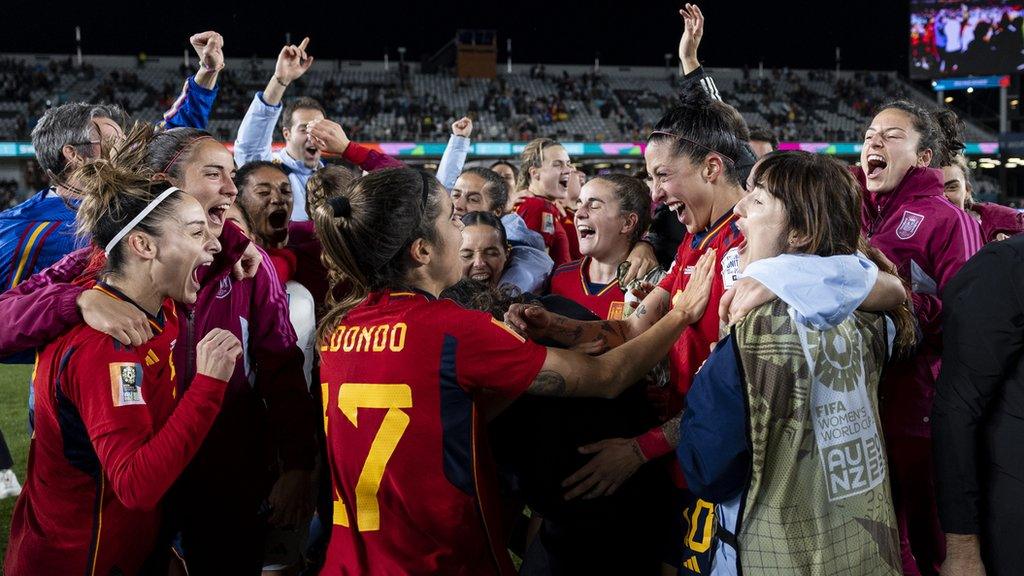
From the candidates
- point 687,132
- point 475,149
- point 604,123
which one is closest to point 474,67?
point 604,123

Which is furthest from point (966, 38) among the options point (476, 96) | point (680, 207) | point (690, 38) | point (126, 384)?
point (476, 96)

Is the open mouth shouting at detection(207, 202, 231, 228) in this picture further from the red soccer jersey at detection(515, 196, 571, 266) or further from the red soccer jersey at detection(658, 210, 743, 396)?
the red soccer jersey at detection(515, 196, 571, 266)

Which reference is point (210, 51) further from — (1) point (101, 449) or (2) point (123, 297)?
(1) point (101, 449)

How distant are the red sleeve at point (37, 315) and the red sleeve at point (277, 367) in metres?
0.64

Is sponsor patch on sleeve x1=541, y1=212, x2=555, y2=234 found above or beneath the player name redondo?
above

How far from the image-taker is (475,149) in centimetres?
2955

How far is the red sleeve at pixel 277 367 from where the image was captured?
9.08 ft

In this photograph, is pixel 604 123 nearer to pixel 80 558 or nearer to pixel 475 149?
pixel 475 149

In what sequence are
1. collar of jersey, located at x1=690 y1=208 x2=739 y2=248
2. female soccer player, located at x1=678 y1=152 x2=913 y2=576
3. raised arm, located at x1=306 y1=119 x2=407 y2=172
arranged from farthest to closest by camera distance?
raised arm, located at x1=306 y1=119 x2=407 y2=172 < collar of jersey, located at x1=690 y1=208 x2=739 y2=248 < female soccer player, located at x1=678 y1=152 x2=913 y2=576

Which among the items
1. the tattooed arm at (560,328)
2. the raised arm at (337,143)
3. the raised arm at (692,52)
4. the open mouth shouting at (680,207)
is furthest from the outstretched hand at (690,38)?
the tattooed arm at (560,328)

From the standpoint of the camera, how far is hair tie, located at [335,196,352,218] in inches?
78.4

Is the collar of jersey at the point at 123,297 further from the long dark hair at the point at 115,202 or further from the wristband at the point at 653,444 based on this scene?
the wristband at the point at 653,444

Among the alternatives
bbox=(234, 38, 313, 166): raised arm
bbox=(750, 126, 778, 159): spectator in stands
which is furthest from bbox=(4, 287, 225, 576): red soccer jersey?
bbox=(750, 126, 778, 159): spectator in stands

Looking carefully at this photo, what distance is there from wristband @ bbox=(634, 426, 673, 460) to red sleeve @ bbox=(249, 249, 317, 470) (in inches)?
50.8
